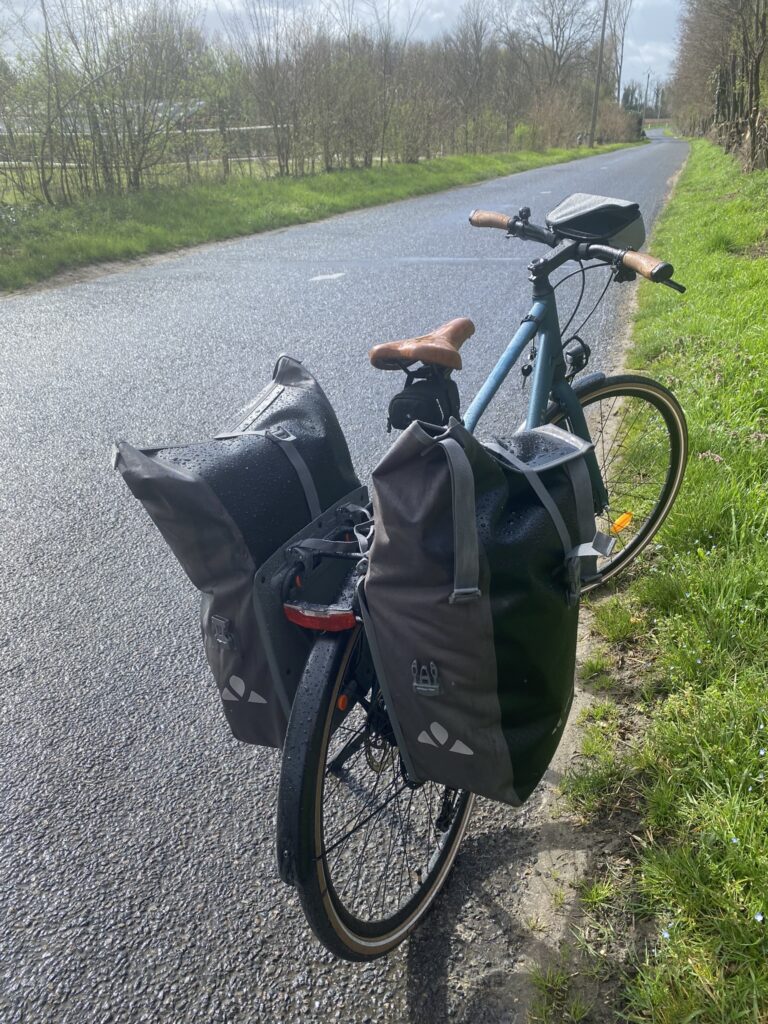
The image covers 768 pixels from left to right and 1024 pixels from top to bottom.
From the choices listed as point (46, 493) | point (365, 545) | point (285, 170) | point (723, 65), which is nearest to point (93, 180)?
point (285, 170)

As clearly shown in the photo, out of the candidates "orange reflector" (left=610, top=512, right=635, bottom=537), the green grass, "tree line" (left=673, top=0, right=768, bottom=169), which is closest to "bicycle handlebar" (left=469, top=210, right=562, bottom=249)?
"orange reflector" (left=610, top=512, right=635, bottom=537)

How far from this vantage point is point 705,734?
209 cm

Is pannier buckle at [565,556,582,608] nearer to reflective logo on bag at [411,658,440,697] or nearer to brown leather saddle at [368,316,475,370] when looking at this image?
reflective logo on bag at [411,658,440,697]

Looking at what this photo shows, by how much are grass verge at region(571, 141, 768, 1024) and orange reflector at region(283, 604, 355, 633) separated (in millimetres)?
950

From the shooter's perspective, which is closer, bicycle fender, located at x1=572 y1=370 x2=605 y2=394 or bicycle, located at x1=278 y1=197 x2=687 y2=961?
bicycle, located at x1=278 y1=197 x2=687 y2=961

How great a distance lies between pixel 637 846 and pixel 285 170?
61.2 feet

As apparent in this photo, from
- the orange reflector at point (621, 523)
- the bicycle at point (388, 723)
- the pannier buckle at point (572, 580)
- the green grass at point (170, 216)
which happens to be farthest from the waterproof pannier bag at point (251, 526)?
the green grass at point (170, 216)

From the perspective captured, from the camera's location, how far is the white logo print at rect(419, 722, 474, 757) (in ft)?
4.89

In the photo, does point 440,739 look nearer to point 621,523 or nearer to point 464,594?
point 464,594

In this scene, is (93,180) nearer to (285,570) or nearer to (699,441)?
(699,441)

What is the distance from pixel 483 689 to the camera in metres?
1.44

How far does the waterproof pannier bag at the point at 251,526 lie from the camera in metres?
1.47

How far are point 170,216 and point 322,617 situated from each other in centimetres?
1211

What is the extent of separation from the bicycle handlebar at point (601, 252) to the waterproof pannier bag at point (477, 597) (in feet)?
2.71
